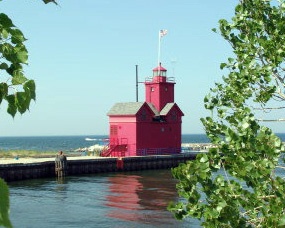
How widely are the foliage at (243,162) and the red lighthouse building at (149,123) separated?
41573 millimetres

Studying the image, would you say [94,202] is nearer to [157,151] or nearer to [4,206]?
[157,151]

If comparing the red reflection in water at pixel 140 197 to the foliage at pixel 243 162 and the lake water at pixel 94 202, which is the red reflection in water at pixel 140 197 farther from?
the foliage at pixel 243 162

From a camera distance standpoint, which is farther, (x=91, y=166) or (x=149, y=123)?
(x=149, y=123)

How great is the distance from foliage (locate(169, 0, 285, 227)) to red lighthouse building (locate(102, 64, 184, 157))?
1637 inches

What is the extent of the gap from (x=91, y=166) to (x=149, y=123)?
28.8ft

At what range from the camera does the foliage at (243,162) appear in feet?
13.9

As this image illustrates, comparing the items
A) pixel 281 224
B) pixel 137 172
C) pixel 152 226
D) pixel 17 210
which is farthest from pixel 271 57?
pixel 137 172

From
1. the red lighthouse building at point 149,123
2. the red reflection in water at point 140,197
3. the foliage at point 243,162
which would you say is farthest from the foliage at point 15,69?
the red lighthouse building at point 149,123

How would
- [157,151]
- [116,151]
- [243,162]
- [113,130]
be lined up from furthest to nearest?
[157,151]
[113,130]
[116,151]
[243,162]

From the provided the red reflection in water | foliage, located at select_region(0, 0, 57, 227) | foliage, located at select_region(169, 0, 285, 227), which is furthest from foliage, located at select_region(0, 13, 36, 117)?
the red reflection in water

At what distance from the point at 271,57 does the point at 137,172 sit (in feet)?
133

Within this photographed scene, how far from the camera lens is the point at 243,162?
167 inches

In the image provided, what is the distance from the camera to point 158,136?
49625 millimetres

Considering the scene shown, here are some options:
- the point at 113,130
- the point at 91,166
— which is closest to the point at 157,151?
the point at 113,130
